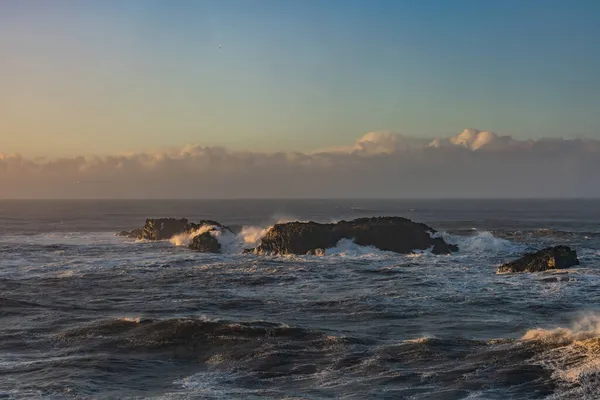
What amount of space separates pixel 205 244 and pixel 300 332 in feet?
122

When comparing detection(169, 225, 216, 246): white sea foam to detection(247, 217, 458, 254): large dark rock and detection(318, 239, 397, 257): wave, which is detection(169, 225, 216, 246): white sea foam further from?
detection(318, 239, 397, 257): wave

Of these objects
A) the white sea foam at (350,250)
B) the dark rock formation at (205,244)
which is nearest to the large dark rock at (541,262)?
the white sea foam at (350,250)

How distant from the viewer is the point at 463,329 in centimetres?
2441

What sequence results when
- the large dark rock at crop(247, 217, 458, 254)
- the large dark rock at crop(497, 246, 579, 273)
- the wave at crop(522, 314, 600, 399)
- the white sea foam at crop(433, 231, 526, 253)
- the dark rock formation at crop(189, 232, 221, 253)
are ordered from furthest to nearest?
the dark rock formation at crop(189, 232, 221, 253)
the white sea foam at crop(433, 231, 526, 253)
the large dark rock at crop(247, 217, 458, 254)
the large dark rock at crop(497, 246, 579, 273)
the wave at crop(522, 314, 600, 399)

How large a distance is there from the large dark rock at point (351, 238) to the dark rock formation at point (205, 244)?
4.72 metres

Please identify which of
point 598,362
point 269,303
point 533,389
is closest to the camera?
point 533,389

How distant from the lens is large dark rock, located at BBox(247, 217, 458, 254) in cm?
5441

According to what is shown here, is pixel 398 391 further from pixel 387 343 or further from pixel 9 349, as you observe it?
pixel 9 349

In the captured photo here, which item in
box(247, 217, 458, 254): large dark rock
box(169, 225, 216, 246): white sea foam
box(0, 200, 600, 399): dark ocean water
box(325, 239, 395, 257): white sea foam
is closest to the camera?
box(0, 200, 600, 399): dark ocean water

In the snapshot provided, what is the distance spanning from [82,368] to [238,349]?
544 cm

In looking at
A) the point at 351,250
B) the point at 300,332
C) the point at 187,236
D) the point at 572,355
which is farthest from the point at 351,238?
the point at 572,355

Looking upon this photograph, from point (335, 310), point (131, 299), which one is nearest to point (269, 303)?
point (335, 310)

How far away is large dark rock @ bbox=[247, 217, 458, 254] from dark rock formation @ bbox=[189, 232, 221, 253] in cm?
472

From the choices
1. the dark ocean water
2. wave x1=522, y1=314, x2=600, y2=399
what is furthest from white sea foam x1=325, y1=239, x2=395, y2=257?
wave x1=522, y1=314, x2=600, y2=399
